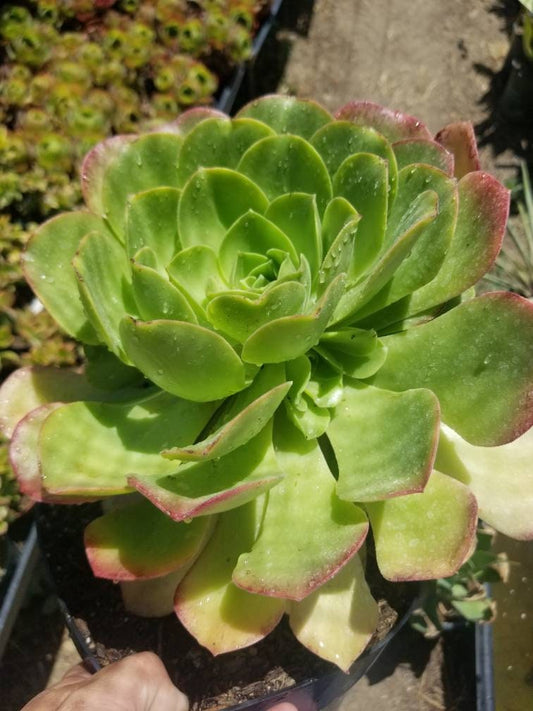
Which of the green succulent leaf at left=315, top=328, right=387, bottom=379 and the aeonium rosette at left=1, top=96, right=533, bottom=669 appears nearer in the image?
the aeonium rosette at left=1, top=96, right=533, bottom=669

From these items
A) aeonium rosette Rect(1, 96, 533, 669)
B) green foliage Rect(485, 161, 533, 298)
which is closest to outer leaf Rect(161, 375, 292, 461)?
aeonium rosette Rect(1, 96, 533, 669)

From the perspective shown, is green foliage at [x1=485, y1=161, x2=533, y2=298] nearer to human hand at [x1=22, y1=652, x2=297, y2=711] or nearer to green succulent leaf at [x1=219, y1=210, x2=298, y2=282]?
green succulent leaf at [x1=219, y1=210, x2=298, y2=282]

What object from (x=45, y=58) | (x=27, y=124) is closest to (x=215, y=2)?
(x=45, y=58)

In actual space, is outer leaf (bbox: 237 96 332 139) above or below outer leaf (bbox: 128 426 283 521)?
above

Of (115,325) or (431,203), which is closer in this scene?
(431,203)

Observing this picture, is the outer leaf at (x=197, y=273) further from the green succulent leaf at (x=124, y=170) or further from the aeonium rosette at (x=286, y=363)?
the green succulent leaf at (x=124, y=170)

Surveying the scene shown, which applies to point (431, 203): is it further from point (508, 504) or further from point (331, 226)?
point (508, 504)

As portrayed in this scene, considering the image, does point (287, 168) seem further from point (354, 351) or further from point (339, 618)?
point (339, 618)
